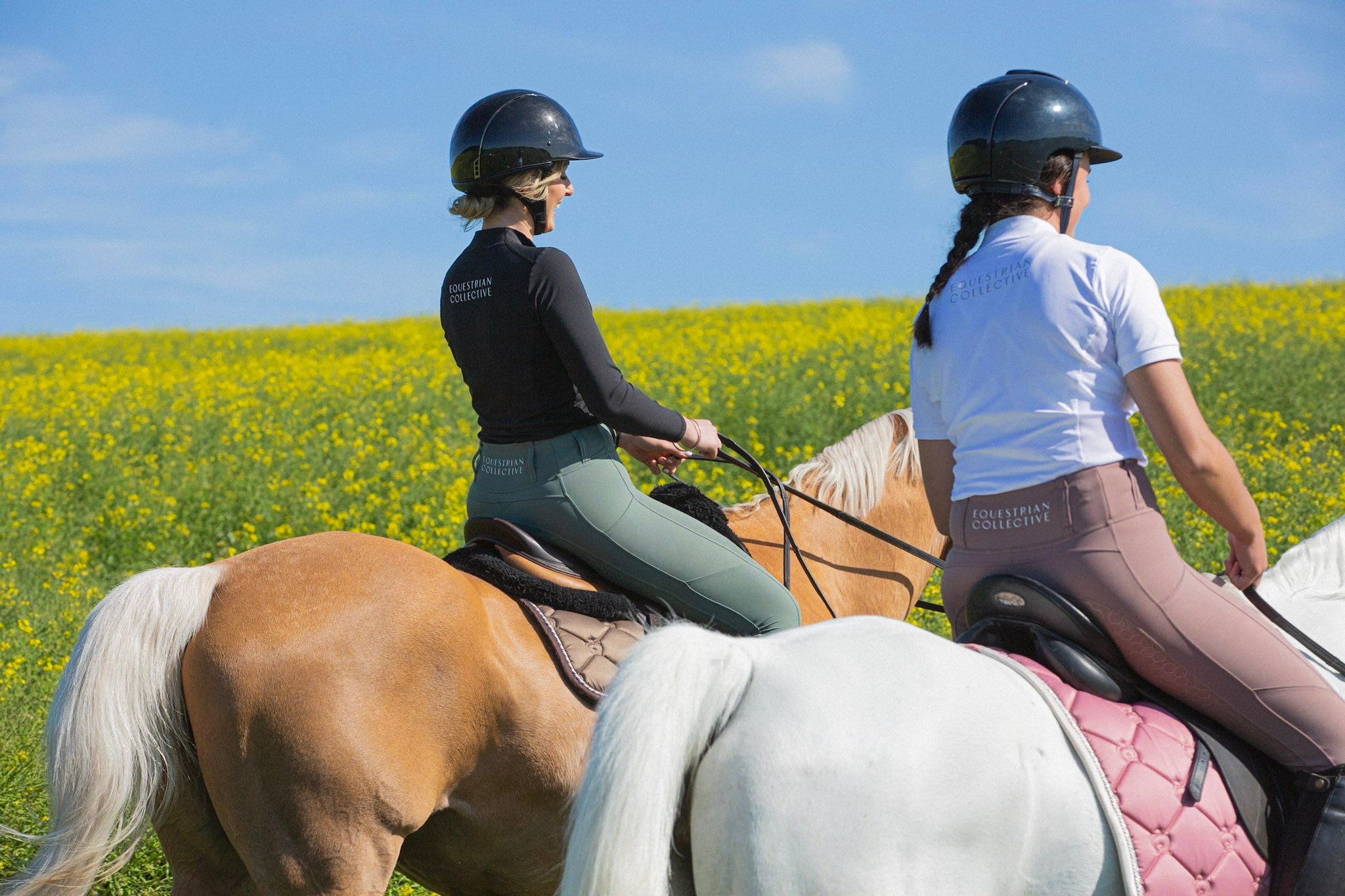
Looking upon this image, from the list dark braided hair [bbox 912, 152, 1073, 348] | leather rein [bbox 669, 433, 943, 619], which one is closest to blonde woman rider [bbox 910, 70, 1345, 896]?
dark braided hair [bbox 912, 152, 1073, 348]

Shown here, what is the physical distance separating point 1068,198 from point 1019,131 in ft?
0.69

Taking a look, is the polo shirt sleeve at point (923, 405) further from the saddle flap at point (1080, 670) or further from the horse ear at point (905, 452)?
the horse ear at point (905, 452)

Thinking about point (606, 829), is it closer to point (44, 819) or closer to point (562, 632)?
point (562, 632)

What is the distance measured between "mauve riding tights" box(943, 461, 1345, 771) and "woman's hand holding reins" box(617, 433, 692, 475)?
2.08 meters

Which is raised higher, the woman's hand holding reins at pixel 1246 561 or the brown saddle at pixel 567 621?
the woman's hand holding reins at pixel 1246 561

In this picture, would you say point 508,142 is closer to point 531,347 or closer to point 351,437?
point 531,347

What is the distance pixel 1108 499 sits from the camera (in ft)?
7.79

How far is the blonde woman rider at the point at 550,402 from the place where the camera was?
370 centimetres

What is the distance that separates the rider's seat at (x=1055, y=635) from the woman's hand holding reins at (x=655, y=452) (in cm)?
A: 196

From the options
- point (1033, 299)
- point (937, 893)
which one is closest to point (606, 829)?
point (937, 893)

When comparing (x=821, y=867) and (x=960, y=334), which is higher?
(x=960, y=334)

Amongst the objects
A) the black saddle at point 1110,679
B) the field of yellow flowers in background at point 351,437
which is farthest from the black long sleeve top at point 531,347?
the field of yellow flowers in background at point 351,437

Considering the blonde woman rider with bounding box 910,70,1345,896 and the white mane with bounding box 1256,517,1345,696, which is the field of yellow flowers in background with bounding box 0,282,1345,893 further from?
the white mane with bounding box 1256,517,1345,696

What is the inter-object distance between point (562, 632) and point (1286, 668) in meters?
2.06
